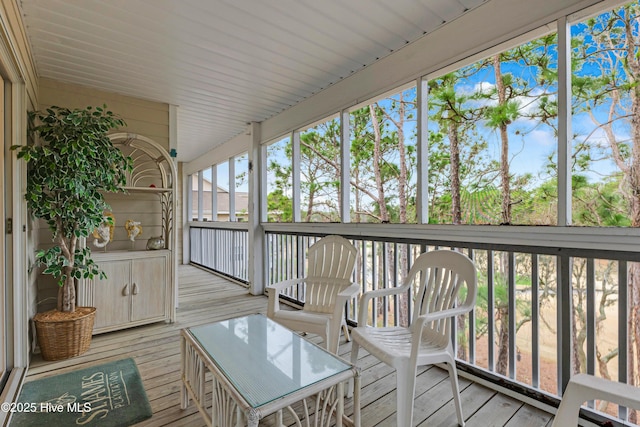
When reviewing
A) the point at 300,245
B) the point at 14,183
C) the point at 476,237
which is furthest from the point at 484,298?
the point at 14,183

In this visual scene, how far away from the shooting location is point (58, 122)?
8.26ft

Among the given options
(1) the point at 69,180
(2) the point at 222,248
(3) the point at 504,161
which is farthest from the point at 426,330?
(2) the point at 222,248

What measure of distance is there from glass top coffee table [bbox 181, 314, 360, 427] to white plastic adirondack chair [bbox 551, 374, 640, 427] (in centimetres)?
73

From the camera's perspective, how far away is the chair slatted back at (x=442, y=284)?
175 cm

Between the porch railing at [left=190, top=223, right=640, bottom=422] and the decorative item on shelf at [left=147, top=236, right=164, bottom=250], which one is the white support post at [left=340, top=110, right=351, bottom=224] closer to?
the porch railing at [left=190, top=223, right=640, bottom=422]

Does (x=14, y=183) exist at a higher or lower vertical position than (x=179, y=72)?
lower

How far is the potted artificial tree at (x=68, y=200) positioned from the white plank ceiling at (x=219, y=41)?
0.58m

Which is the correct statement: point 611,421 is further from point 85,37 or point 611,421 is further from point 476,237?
point 85,37

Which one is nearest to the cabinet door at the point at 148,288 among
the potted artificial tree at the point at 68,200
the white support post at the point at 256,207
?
the potted artificial tree at the point at 68,200

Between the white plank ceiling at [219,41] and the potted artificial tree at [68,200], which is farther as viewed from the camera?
the potted artificial tree at [68,200]

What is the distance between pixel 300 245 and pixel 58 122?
2646mm

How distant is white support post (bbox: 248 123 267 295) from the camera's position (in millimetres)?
4465

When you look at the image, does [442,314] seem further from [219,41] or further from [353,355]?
[219,41]

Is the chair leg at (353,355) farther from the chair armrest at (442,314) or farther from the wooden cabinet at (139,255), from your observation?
the wooden cabinet at (139,255)
